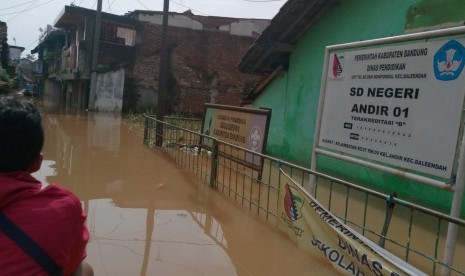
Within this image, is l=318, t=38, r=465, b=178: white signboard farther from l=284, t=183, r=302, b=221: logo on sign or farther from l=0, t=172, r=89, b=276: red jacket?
l=0, t=172, r=89, b=276: red jacket

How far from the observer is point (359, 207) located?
6.38 metres

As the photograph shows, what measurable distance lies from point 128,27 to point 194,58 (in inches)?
157

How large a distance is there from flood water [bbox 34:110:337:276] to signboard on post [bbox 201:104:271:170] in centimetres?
75

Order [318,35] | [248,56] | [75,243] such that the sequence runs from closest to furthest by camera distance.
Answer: [75,243] < [318,35] < [248,56]

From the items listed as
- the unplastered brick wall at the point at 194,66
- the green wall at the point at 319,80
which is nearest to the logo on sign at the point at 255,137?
the green wall at the point at 319,80

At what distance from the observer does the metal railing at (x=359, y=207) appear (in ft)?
11.8

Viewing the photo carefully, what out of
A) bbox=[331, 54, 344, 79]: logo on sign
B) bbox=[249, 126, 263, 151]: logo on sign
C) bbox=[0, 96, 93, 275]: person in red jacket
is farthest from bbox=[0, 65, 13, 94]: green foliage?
bbox=[0, 96, 93, 275]: person in red jacket

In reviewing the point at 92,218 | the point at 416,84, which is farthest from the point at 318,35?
the point at 92,218

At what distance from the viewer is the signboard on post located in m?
6.80

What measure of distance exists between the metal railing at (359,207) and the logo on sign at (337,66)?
115cm

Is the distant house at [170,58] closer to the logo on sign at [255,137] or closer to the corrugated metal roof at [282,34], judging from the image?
the corrugated metal roof at [282,34]

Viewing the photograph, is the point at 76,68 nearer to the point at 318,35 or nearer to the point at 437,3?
the point at 318,35

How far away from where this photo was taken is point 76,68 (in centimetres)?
2462

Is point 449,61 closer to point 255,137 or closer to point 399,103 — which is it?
point 399,103
